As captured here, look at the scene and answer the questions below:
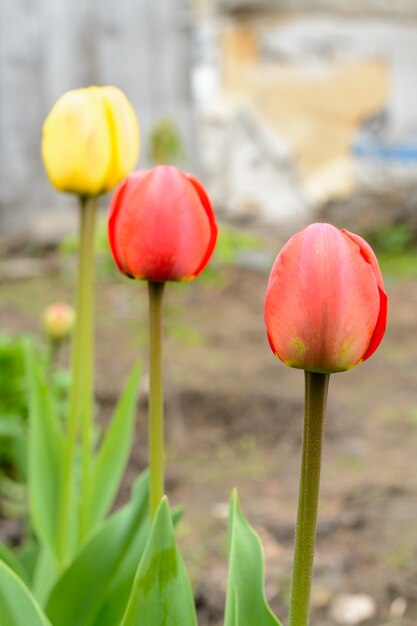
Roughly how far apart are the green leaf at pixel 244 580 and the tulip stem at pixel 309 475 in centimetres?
11

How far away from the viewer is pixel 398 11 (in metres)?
6.92

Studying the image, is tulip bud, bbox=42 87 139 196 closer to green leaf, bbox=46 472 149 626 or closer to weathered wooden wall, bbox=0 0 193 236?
green leaf, bbox=46 472 149 626

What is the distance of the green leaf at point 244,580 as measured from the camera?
101 cm

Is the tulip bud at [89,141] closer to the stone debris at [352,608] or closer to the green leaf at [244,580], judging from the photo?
the green leaf at [244,580]

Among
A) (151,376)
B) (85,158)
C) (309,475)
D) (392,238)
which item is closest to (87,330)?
(85,158)

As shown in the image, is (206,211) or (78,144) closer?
(206,211)

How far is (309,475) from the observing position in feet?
2.94

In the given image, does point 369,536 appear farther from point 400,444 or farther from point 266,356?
point 266,356

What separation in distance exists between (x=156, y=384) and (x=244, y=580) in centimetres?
23

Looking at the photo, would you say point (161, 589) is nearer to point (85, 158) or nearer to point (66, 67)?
point (85, 158)

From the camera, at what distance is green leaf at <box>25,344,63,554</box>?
1.59m

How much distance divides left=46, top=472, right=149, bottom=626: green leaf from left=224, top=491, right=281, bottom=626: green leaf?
0.31 m

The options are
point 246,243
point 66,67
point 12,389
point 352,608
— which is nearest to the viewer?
point 352,608

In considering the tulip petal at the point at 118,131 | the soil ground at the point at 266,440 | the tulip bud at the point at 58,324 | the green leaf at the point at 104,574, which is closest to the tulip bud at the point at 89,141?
the tulip petal at the point at 118,131
